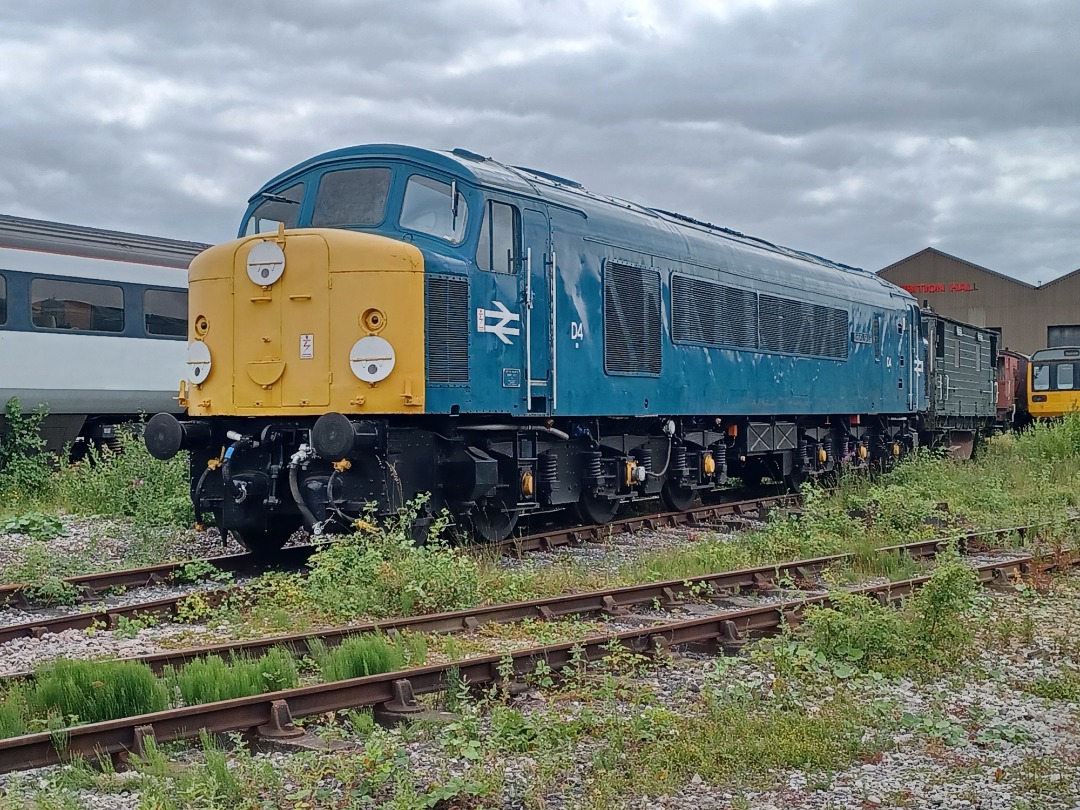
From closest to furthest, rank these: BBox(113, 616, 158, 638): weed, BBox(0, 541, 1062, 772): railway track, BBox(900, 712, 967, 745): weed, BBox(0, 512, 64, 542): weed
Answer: BBox(0, 541, 1062, 772): railway track → BBox(900, 712, 967, 745): weed → BBox(113, 616, 158, 638): weed → BBox(0, 512, 64, 542): weed

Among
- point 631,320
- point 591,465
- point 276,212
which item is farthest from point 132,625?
point 631,320

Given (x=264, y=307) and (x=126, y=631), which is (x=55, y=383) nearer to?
(x=264, y=307)

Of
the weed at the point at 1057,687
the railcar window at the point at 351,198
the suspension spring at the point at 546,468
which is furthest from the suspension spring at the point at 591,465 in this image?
the weed at the point at 1057,687

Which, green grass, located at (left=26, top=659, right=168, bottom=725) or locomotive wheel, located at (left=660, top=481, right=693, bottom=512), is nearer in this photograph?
green grass, located at (left=26, top=659, right=168, bottom=725)

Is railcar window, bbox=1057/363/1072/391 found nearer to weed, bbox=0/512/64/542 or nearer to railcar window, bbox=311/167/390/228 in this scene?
railcar window, bbox=311/167/390/228

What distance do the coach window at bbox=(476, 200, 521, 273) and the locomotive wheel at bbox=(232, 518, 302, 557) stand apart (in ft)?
9.83

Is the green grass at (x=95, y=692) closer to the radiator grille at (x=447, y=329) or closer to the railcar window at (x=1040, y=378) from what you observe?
the radiator grille at (x=447, y=329)

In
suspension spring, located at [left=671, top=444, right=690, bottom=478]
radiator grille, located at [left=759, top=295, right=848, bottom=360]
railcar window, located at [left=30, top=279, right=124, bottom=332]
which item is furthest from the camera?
railcar window, located at [left=30, top=279, right=124, bottom=332]

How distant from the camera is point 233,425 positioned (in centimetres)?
1009

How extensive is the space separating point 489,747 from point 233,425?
19.2ft

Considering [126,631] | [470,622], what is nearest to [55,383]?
[126,631]

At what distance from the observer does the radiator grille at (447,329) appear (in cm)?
937

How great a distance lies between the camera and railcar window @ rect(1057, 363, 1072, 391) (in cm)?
3353

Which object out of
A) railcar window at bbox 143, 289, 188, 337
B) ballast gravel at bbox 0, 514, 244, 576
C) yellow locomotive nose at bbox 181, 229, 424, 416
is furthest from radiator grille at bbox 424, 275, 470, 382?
railcar window at bbox 143, 289, 188, 337
